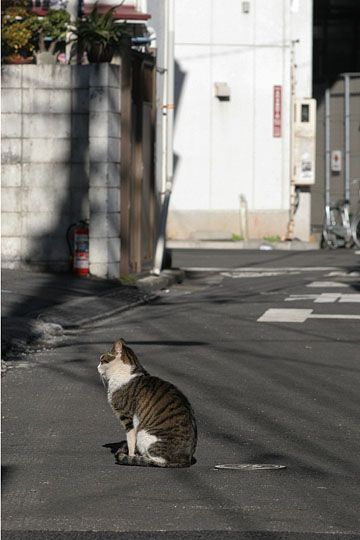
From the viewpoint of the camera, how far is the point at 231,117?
32500mm

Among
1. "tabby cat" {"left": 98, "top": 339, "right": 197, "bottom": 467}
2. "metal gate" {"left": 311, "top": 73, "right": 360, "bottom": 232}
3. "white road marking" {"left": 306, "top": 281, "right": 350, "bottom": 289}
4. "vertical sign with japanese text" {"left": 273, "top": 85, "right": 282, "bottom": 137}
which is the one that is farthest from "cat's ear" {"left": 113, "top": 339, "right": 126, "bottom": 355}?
"metal gate" {"left": 311, "top": 73, "right": 360, "bottom": 232}

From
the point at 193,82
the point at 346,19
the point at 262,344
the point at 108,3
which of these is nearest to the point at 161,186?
the point at 108,3

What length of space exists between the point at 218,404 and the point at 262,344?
11.1ft

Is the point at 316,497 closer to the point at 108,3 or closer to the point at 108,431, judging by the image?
the point at 108,431

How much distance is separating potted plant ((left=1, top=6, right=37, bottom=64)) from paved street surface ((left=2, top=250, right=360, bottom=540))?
20.4 ft

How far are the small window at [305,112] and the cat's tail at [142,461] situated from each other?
1000 inches

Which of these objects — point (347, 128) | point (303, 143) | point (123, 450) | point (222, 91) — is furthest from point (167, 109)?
point (347, 128)

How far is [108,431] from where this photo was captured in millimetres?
8586

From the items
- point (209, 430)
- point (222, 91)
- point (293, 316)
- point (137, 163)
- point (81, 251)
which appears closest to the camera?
point (209, 430)

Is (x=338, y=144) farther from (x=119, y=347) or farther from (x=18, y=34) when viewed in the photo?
(x=119, y=347)

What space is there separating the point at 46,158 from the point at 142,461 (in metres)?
12.2

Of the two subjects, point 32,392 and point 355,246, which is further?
point 355,246

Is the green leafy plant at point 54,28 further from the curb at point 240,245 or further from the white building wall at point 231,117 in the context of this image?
the white building wall at point 231,117

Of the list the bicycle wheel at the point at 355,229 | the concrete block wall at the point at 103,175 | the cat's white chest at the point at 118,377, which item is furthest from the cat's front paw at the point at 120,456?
the bicycle wheel at the point at 355,229
